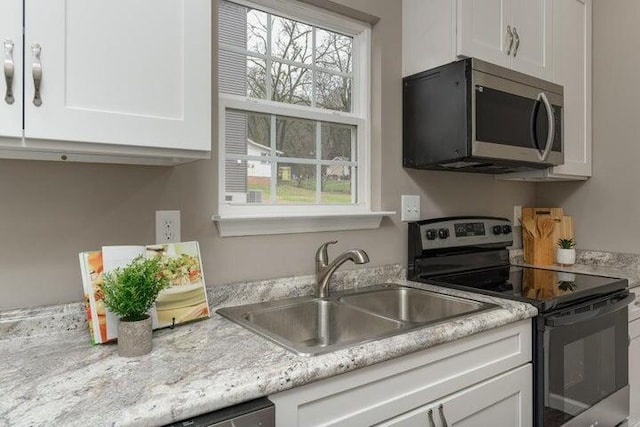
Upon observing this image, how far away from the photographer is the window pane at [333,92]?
1855 mm

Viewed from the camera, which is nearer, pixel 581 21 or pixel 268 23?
pixel 268 23

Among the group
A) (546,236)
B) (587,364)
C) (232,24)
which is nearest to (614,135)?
(546,236)

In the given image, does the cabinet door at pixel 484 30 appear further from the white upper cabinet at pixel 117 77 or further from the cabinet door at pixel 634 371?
the cabinet door at pixel 634 371

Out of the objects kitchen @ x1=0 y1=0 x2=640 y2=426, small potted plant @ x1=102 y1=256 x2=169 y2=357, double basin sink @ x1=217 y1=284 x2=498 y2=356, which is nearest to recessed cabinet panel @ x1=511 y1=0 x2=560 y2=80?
kitchen @ x1=0 y1=0 x2=640 y2=426

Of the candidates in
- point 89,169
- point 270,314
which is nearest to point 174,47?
point 89,169

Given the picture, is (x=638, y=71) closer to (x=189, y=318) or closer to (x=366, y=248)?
(x=366, y=248)

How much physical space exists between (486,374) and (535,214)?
1524 millimetres

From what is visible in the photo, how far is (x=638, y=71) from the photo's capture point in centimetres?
227

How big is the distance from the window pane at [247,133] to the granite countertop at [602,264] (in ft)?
5.50

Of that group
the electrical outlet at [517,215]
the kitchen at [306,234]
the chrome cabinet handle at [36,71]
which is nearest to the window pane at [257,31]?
the kitchen at [306,234]

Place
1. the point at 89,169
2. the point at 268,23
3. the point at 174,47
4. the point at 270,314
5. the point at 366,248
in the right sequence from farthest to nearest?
the point at 366,248 → the point at 268,23 → the point at 270,314 → the point at 89,169 → the point at 174,47

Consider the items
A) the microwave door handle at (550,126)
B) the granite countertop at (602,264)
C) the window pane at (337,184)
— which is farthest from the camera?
the granite countertop at (602,264)

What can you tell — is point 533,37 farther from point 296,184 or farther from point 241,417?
point 241,417

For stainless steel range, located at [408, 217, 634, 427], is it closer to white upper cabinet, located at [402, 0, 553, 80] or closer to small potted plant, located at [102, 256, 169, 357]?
white upper cabinet, located at [402, 0, 553, 80]
